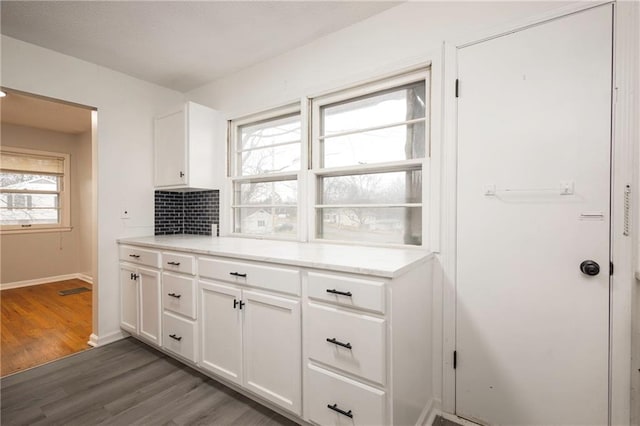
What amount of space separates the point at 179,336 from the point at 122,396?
47 centimetres

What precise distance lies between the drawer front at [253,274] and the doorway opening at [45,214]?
7.27 feet

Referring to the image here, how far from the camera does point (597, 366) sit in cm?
142

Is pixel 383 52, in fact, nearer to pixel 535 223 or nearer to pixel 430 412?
pixel 535 223

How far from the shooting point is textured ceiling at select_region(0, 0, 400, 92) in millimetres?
1967

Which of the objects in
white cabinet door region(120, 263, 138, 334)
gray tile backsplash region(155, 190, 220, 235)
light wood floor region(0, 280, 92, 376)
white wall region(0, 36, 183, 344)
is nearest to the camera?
white wall region(0, 36, 183, 344)

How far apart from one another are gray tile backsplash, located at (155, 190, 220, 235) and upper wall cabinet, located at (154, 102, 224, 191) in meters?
0.21

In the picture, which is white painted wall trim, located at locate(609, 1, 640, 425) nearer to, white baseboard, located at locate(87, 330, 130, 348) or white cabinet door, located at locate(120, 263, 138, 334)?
white cabinet door, located at locate(120, 263, 138, 334)

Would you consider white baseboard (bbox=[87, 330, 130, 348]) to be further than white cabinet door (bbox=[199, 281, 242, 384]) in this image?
Yes

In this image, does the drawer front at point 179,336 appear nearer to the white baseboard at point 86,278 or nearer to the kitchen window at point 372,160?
the kitchen window at point 372,160

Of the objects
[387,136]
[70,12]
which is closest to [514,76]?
[387,136]

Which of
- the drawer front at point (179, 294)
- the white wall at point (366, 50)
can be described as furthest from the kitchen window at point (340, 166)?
the drawer front at point (179, 294)

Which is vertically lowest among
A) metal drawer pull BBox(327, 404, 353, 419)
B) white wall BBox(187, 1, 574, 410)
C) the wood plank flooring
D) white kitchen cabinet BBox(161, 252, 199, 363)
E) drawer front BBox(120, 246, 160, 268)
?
the wood plank flooring

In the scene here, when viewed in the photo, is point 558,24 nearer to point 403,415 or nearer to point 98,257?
point 403,415

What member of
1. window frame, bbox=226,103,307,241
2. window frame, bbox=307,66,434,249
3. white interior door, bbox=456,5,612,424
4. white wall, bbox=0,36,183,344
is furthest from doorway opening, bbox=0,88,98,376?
white interior door, bbox=456,5,612,424
